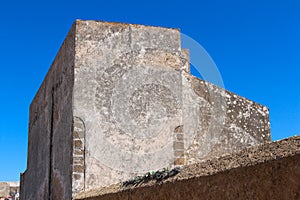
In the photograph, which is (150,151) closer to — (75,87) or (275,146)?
(75,87)

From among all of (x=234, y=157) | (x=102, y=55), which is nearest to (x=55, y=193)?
(x=102, y=55)

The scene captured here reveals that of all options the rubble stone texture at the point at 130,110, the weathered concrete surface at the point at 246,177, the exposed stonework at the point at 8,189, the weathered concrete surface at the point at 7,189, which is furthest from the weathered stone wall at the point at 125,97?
the weathered concrete surface at the point at 7,189

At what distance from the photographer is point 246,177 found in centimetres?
289

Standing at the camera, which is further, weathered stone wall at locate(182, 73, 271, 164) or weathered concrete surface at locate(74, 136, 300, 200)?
weathered stone wall at locate(182, 73, 271, 164)

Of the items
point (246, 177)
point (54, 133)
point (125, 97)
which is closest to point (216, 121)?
point (125, 97)

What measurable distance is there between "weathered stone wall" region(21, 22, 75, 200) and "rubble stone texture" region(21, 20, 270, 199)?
0.07 feet

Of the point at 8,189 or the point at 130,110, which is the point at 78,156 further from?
the point at 8,189

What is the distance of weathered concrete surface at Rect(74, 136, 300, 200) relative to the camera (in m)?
2.56

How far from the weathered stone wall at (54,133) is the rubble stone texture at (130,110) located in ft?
0.07

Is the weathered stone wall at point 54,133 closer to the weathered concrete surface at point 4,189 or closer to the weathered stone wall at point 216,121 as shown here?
the weathered stone wall at point 216,121

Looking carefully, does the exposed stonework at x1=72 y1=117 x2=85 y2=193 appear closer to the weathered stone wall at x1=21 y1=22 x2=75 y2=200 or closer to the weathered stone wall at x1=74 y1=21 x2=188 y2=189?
the weathered stone wall at x1=74 y1=21 x2=188 y2=189

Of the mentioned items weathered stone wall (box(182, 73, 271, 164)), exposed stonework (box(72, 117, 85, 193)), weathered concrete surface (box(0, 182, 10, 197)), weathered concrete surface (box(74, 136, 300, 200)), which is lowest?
weathered concrete surface (box(74, 136, 300, 200))

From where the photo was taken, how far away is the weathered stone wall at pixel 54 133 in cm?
802

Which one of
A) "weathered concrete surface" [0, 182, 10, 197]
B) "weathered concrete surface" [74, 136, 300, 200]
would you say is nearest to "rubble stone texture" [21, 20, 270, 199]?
"weathered concrete surface" [74, 136, 300, 200]
